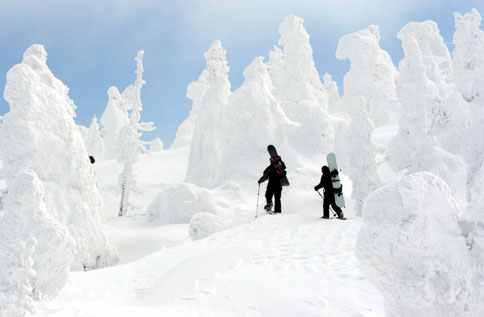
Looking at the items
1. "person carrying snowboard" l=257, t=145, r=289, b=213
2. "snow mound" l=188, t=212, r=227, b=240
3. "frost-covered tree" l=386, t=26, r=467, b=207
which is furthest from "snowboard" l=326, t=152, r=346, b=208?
"frost-covered tree" l=386, t=26, r=467, b=207

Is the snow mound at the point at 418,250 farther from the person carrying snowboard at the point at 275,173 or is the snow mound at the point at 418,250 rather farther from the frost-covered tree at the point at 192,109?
the frost-covered tree at the point at 192,109

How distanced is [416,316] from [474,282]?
611mm

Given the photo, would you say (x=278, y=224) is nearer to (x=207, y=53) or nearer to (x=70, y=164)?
(x=70, y=164)

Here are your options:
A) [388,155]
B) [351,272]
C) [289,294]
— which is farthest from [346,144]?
[289,294]

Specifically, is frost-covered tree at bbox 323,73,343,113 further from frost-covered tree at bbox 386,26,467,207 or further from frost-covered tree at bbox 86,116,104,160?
frost-covered tree at bbox 386,26,467,207

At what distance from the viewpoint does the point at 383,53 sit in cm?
5141

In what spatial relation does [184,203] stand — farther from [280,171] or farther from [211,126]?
[280,171]

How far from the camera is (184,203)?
82.0 ft

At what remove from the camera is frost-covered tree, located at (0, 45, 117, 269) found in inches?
574

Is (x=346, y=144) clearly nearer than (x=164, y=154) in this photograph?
Yes

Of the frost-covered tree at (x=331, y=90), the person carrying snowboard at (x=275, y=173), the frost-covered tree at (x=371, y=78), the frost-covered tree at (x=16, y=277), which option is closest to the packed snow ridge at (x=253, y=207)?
the frost-covered tree at (x=16, y=277)

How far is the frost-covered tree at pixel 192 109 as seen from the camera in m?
62.9

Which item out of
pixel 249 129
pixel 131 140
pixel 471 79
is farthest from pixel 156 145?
pixel 471 79

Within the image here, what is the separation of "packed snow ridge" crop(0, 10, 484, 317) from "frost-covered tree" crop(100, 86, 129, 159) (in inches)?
603
